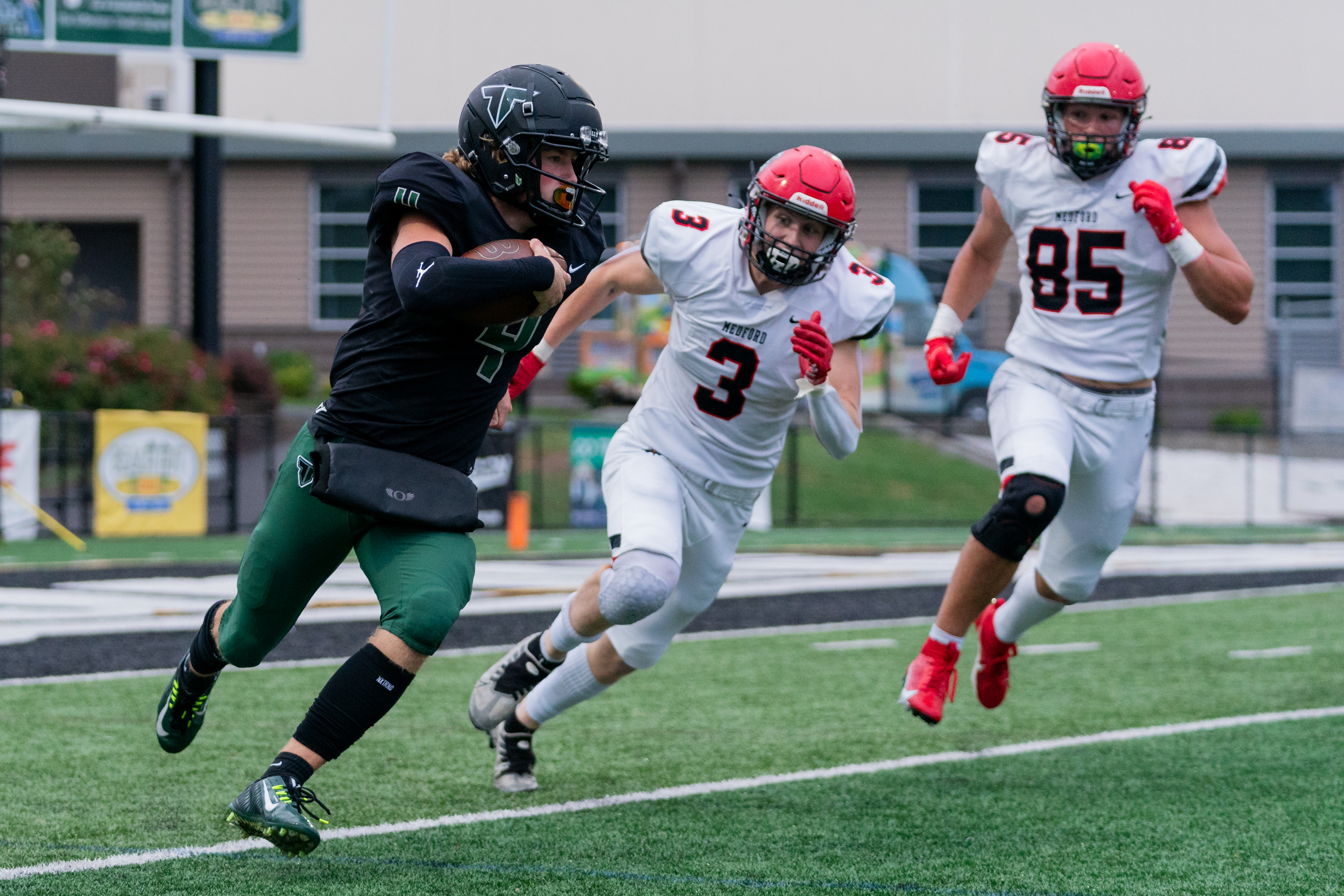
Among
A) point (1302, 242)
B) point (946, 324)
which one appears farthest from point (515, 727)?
point (1302, 242)

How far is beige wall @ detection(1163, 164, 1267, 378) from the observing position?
80.6ft

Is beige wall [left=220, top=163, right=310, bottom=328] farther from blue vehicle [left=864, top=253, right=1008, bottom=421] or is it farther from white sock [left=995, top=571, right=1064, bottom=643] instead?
white sock [left=995, top=571, right=1064, bottom=643]

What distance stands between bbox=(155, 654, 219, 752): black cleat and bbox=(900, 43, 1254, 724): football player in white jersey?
2.14 m

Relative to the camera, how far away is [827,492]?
1895cm

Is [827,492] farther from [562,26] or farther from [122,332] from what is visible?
[562,26]

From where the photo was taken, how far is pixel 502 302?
362 centimetres

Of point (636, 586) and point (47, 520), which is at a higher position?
point (636, 586)

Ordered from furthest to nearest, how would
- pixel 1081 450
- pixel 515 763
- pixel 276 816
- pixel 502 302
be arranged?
pixel 1081 450, pixel 515 763, pixel 502 302, pixel 276 816

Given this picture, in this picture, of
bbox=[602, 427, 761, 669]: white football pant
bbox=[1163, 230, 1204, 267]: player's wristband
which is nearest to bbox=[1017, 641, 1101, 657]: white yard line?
bbox=[1163, 230, 1204, 267]: player's wristband

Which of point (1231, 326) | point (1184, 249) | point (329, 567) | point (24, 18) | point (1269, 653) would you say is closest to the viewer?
point (329, 567)

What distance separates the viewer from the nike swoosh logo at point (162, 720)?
172 inches

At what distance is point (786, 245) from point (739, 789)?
170cm

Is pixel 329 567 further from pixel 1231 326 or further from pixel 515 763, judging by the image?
pixel 1231 326

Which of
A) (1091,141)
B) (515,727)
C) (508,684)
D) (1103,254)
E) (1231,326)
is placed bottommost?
(515,727)
